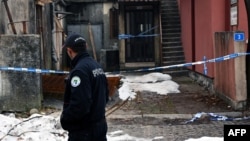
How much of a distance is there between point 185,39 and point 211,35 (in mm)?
5155

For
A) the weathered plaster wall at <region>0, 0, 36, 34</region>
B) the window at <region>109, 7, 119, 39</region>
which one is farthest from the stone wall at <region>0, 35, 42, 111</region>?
the window at <region>109, 7, 119, 39</region>

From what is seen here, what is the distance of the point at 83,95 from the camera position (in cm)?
458

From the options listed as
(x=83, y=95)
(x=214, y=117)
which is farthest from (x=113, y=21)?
(x=83, y=95)

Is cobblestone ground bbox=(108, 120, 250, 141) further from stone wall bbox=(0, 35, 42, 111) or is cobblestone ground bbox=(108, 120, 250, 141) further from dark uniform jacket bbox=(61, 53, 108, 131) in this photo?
dark uniform jacket bbox=(61, 53, 108, 131)

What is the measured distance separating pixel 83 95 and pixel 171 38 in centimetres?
1519

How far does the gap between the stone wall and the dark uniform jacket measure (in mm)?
5199

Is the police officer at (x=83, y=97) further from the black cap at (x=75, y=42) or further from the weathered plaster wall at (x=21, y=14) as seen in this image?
the weathered plaster wall at (x=21, y=14)

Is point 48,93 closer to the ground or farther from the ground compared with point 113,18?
closer to the ground

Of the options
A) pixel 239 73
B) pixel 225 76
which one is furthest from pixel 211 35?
pixel 239 73

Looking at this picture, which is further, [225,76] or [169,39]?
[169,39]

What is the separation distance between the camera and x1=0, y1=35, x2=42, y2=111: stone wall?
32.1 ft

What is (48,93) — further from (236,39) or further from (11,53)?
(236,39)

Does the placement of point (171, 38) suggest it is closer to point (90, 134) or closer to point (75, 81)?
point (90, 134)

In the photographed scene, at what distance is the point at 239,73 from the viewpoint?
995cm
